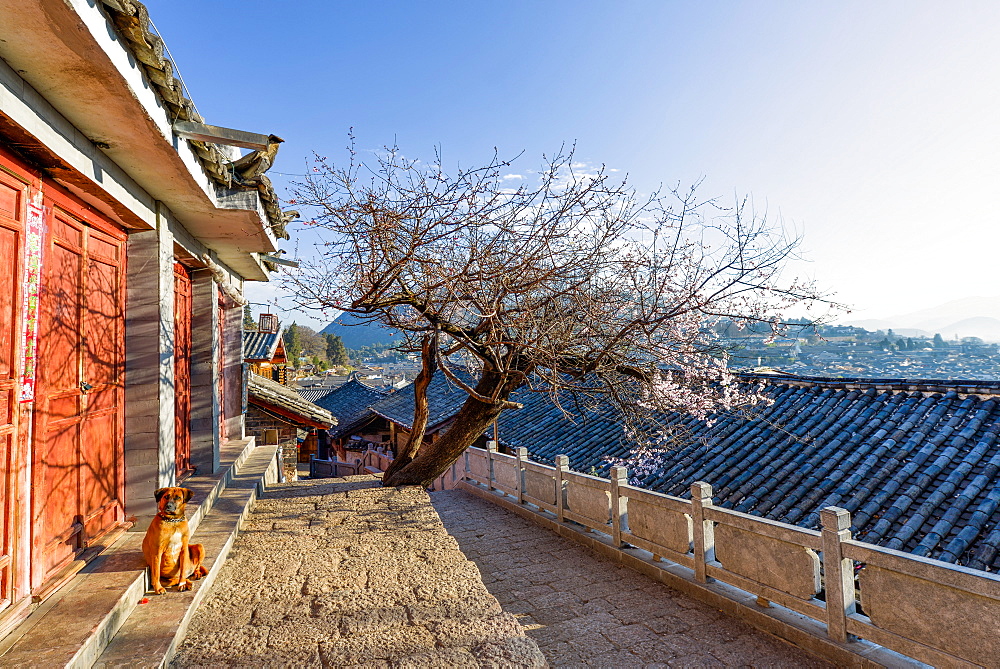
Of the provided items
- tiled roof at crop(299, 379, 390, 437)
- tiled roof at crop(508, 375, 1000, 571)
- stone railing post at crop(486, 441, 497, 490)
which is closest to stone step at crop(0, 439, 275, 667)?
tiled roof at crop(508, 375, 1000, 571)

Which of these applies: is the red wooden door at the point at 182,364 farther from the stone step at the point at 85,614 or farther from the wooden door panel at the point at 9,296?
the wooden door panel at the point at 9,296

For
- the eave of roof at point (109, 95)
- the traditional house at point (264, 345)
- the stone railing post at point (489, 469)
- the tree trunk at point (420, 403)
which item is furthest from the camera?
the traditional house at point (264, 345)

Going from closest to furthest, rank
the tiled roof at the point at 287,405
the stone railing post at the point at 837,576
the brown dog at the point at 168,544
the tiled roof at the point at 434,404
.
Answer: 1. the brown dog at the point at 168,544
2. the stone railing post at the point at 837,576
3. the tiled roof at the point at 287,405
4. the tiled roof at the point at 434,404

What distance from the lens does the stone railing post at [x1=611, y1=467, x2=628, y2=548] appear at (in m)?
6.46

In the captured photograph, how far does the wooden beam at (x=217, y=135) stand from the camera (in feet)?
11.6

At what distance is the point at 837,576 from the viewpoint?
420 cm

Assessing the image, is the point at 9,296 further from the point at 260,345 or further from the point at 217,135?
the point at 260,345

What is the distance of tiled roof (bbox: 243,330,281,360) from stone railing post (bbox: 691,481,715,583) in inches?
666

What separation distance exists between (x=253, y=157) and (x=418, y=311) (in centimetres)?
247

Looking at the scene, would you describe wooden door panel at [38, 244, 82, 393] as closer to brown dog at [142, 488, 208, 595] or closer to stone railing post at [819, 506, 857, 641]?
brown dog at [142, 488, 208, 595]

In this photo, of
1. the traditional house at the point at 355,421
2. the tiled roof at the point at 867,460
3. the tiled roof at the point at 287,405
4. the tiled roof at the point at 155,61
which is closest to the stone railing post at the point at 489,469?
the tiled roof at the point at 867,460

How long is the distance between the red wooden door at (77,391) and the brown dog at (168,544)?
48 centimetres

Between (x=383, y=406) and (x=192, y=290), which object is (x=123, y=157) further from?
(x=383, y=406)

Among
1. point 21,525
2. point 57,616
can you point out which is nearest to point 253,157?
point 21,525
